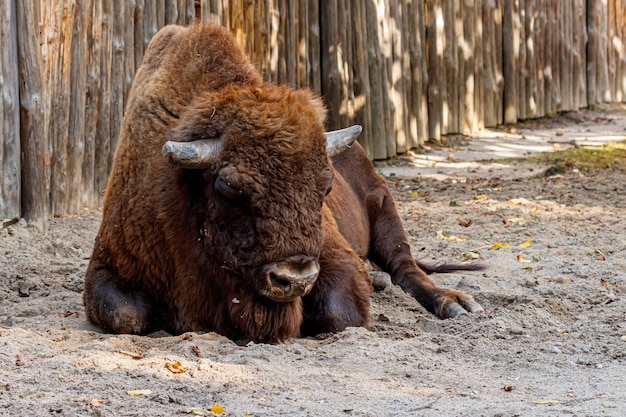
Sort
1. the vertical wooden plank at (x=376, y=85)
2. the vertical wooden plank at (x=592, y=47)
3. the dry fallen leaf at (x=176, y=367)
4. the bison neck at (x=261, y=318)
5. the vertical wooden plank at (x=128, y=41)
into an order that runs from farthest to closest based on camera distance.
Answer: the vertical wooden plank at (x=592, y=47), the vertical wooden plank at (x=376, y=85), the vertical wooden plank at (x=128, y=41), the bison neck at (x=261, y=318), the dry fallen leaf at (x=176, y=367)

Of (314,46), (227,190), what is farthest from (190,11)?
(227,190)

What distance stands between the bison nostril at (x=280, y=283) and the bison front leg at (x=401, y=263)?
5.34 ft

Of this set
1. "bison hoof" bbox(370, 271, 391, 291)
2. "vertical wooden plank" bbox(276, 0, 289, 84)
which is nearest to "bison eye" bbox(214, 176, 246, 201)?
"bison hoof" bbox(370, 271, 391, 291)

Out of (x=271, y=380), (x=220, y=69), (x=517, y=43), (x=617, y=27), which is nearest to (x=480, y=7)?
(x=517, y=43)

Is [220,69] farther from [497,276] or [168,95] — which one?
[497,276]

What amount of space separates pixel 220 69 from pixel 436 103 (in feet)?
29.4

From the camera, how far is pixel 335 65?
1223 centimetres

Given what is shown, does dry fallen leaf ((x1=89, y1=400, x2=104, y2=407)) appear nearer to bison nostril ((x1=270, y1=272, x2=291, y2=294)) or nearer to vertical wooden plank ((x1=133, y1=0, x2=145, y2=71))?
bison nostril ((x1=270, y1=272, x2=291, y2=294))

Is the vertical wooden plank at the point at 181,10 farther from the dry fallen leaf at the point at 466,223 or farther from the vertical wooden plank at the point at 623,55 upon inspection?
the vertical wooden plank at the point at 623,55

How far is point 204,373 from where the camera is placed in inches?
173

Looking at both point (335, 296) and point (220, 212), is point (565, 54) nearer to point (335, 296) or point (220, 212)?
point (335, 296)

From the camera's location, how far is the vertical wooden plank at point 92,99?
858 centimetres

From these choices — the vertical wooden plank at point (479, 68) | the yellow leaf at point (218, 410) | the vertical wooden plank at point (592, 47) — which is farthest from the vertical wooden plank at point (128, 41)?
the vertical wooden plank at point (592, 47)

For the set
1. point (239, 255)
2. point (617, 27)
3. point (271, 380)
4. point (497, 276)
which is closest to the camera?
point (271, 380)
